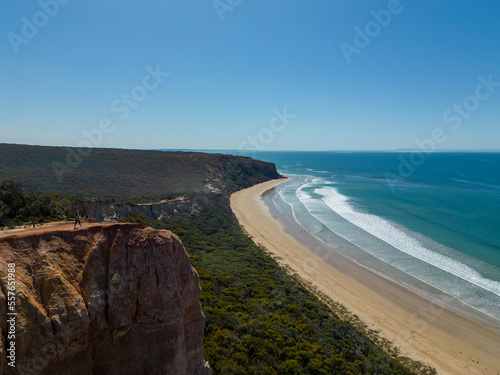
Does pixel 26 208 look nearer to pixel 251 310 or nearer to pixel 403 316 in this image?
pixel 251 310

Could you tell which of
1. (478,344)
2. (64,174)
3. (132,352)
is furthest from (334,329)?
(64,174)

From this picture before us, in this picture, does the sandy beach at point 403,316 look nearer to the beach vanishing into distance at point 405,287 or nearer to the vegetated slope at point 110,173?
the beach vanishing into distance at point 405,287

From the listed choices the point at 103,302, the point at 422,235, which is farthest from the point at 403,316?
the point at 103,302

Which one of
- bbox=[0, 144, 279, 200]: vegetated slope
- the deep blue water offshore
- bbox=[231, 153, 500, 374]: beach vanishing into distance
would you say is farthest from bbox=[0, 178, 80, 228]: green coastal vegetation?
the deep blue water offshore

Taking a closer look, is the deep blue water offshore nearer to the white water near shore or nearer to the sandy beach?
the white water near shore

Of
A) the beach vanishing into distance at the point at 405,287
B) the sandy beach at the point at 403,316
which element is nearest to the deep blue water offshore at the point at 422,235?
the beach vanishing into distance at the point at 405,287
